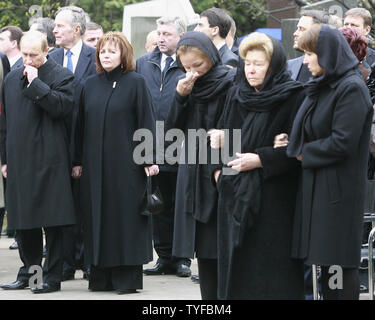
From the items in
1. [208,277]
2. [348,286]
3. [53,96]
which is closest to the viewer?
[348,286]

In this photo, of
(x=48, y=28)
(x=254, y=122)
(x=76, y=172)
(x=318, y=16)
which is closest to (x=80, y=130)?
(x=76, y=172)

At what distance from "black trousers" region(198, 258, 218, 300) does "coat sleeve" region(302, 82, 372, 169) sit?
3.60 ft

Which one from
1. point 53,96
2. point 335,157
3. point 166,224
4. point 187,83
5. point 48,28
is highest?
point 48,28

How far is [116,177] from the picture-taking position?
8.16m

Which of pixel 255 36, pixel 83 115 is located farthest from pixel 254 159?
pixel 83 115

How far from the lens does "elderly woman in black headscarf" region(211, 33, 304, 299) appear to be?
6070mm

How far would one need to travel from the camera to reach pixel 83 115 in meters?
8.36

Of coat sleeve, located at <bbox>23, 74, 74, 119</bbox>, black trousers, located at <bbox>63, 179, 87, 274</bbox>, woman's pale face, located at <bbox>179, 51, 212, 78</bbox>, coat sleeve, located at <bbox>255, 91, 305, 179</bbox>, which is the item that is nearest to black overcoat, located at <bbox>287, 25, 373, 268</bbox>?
coat sleeve, located at <bbox>255, 91, 305, 179</bbox>

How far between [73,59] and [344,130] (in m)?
3.91

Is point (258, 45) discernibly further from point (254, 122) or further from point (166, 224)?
point (166, 224)

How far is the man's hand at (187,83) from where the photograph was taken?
667 cm

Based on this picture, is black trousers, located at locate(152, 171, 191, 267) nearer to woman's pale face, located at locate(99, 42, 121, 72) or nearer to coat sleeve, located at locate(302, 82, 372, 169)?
woman's pale face, located at locate(99, 42, 121, 72)

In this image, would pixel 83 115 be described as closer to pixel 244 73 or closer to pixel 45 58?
pixel 45 58

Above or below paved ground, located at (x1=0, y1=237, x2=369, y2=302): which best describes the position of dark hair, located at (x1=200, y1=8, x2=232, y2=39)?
above
